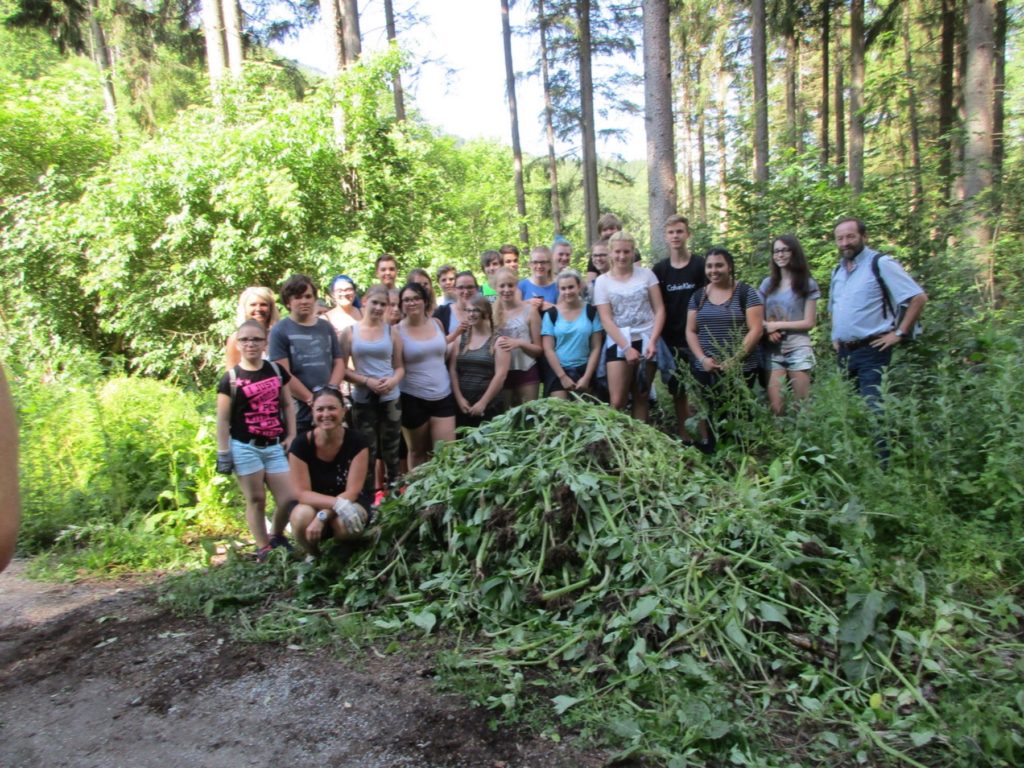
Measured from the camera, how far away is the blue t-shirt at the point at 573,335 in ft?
21.9

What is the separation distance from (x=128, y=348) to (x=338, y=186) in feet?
14.8

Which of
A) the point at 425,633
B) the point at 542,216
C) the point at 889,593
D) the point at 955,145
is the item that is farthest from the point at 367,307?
the point at 542,216

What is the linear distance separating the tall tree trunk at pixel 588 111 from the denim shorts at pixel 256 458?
1590 cm

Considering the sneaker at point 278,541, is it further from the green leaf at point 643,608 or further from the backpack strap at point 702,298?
the backpack strap at point 702,298

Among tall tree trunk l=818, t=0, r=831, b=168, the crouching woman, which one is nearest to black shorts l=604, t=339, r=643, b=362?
the crouching woman

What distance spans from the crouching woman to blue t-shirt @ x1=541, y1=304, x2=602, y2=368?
225cm

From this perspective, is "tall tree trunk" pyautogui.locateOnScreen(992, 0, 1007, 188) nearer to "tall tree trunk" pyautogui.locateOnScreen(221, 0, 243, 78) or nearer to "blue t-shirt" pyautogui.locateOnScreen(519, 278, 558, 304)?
"blue t-shirt" pyautogui.locateOnScreen(519, 278, 558, 304)

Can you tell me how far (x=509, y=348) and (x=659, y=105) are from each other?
4.68m

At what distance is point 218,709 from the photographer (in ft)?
11.5

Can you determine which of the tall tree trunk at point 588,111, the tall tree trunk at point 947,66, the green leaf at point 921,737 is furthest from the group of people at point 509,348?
the tall tree trunk at point 588,111

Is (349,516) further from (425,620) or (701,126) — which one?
(701,126)

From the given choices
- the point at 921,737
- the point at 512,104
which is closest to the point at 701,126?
the point at 512,104

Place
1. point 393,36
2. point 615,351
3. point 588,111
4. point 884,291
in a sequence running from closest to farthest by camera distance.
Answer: point 884,291 < point 615,351 < point 588,111 < point 393,36

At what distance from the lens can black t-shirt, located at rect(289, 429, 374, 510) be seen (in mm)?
5000
